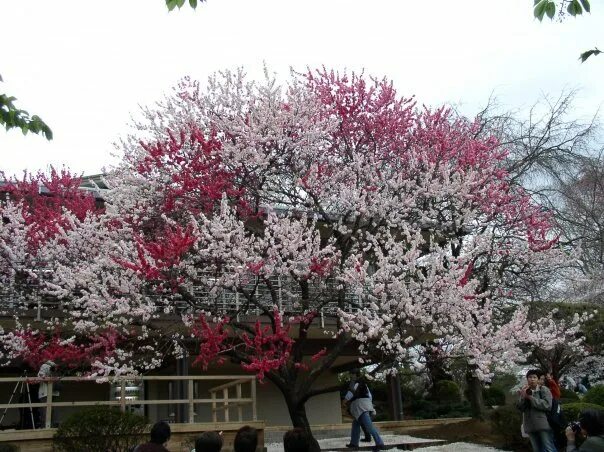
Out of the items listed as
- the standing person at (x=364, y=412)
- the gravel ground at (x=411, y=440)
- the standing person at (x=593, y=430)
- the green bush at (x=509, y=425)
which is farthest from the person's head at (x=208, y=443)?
the green bush at (x=509, y=425)

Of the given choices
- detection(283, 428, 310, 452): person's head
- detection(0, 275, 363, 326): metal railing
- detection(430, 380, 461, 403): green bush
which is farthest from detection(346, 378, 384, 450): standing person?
detection(430, 380, 461, 403): green bush

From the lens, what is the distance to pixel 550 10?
16.3ft

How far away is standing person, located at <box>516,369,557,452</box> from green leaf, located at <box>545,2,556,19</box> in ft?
17.0

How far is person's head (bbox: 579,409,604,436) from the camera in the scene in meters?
4.87

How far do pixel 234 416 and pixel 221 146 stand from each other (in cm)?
1011

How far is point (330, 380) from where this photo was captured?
2191cm

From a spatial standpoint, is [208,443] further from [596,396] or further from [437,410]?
[437,410]

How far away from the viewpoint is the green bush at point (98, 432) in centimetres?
1020

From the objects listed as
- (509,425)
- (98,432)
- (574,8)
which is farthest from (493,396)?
(574,8)

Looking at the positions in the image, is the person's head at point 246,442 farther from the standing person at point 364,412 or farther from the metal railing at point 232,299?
the standing person at point 364,412

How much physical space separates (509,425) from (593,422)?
345 inches

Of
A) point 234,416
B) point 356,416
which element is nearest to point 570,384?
point 234,416

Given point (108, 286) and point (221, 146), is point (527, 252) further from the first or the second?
point (108, 286)

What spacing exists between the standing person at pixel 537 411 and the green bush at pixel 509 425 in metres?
4.40
